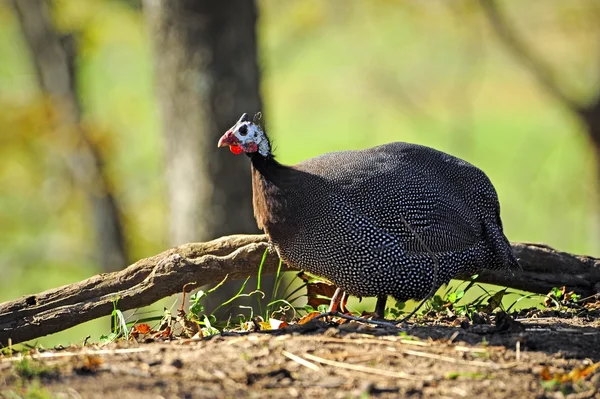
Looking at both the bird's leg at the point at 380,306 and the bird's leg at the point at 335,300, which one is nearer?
the bird's leg at the point at 380,306

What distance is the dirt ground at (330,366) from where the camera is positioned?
132 inches

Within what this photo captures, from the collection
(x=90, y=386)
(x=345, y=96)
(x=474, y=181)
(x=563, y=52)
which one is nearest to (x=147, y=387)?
(x=90, y=386)

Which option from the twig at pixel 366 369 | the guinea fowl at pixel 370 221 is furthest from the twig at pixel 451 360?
the guinea fowl at pixel 370 221

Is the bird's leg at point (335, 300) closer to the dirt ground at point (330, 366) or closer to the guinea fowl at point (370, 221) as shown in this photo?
the guinea fowl at point (370, 221)

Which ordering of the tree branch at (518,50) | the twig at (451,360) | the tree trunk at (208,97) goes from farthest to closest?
the tree branch at (518,50) → the tree trunk at (208,97) → the twig at (451,360)

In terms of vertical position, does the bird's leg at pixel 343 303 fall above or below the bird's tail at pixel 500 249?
below

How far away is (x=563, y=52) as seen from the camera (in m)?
14.7

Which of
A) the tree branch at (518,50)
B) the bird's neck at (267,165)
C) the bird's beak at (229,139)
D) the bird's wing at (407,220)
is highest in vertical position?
the tree branch at (518,50)

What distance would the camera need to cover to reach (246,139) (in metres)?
4.87

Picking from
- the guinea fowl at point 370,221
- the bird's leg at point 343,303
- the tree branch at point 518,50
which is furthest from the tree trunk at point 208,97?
A: the tree branch at point 518,50

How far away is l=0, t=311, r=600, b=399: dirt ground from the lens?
3346 millimetres

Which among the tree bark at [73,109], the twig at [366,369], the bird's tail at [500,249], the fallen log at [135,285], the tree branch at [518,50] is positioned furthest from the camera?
the tree bark at [73,109]

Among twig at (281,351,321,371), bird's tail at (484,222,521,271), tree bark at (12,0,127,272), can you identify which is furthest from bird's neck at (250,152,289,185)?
tree bark at (12,0,127,272)

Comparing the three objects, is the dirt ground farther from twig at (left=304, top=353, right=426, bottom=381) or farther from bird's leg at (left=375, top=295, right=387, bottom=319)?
bird's leg at (left=375, top=295, right=387, bottom=319)
